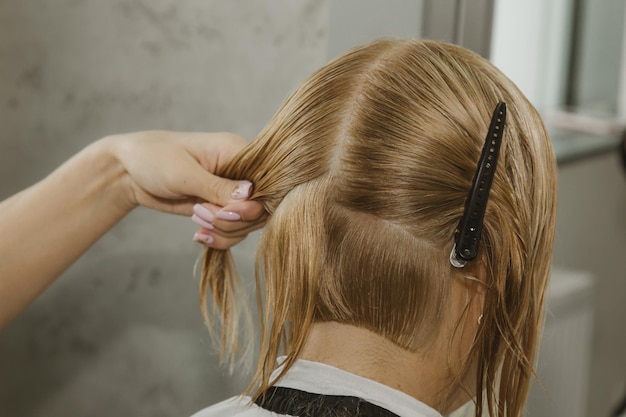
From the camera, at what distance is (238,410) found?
822mm

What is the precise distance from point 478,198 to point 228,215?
301 millimetres

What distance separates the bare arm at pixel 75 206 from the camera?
104 cm

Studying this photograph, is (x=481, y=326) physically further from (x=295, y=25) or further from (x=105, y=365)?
(x=105, y=365)

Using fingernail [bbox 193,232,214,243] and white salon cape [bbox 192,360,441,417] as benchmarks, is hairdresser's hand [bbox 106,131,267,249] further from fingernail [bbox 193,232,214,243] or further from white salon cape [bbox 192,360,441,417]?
white salon cape [bbox 192,360,441,417]

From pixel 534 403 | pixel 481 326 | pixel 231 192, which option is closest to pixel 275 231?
pixel 231 192

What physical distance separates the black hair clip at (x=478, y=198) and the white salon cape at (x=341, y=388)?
0.16 metres

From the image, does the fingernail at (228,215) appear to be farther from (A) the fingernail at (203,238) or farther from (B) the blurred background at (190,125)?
(B) the blurred background at (190,125)

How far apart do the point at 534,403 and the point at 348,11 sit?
3.07ft

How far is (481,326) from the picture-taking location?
83cm

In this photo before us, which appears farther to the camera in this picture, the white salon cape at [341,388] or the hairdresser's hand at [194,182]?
the hairdresser's hand at [194,182]

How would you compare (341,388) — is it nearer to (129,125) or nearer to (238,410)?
(238,410)

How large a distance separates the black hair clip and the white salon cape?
16cm

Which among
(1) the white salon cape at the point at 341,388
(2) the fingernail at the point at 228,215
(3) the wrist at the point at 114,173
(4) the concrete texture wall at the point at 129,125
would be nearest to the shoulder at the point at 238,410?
(1) the white salon cape at the point at 341,388

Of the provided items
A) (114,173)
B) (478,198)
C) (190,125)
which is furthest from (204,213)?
(190,125)
